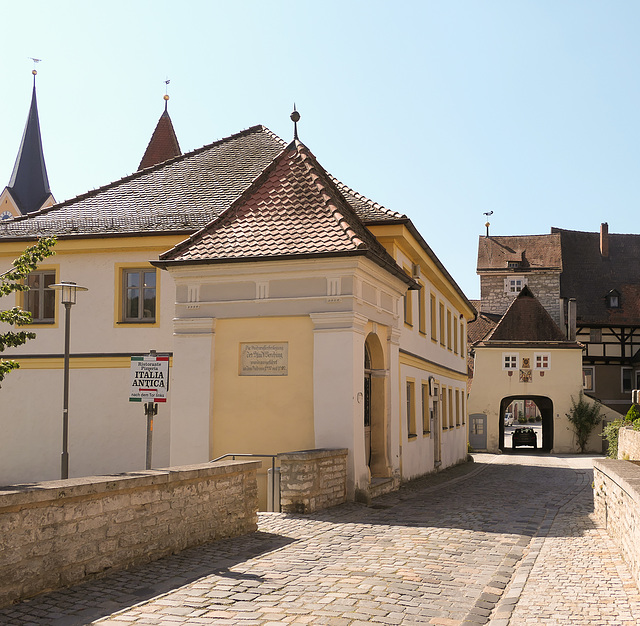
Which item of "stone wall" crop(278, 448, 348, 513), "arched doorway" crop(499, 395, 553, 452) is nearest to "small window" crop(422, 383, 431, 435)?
"stone wall" crop(278, 448, 348, 513)

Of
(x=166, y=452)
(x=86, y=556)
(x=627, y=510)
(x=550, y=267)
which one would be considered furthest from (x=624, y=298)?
(x=86, y=556)

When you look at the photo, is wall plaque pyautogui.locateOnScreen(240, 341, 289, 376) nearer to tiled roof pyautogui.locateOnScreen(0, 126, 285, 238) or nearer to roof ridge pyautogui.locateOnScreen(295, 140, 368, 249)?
roof ridge pyautogui.locateOnScreen(295, 140, 368, 249)

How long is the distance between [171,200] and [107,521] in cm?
1325

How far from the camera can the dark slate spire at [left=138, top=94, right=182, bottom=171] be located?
36062mm

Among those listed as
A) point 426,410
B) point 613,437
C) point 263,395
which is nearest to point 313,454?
point 263,395

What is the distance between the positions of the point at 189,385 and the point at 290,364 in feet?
6.30

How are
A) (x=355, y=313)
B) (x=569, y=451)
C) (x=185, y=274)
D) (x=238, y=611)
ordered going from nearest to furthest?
(x=238, y=611)
(x=355, y=313)
(x=185, y=274)
(x=569, y=451)

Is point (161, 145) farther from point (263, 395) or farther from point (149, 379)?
point (149, 379)

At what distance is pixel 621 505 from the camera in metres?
10.1

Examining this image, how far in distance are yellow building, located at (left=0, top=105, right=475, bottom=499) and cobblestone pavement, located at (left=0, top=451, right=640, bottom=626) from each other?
2698mm

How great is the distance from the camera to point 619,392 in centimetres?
5500

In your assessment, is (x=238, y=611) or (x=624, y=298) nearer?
(x=238, y=611)

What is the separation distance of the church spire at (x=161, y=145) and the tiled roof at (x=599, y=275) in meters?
31.9

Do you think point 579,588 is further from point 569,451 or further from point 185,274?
point 569,451
